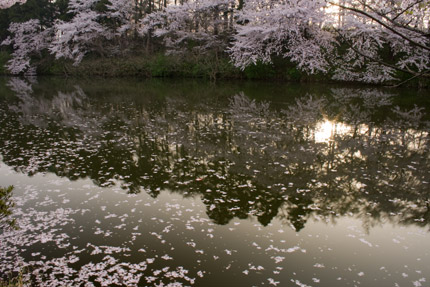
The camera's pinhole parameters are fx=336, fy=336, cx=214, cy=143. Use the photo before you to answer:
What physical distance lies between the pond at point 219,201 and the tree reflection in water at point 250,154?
0.18ft

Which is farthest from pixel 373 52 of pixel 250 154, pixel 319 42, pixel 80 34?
pixel 80 34

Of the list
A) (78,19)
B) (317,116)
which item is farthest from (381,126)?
(78,19)

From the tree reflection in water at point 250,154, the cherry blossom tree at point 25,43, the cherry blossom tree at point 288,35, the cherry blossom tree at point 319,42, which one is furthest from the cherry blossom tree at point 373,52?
the cherry blossom tree at point 25,43

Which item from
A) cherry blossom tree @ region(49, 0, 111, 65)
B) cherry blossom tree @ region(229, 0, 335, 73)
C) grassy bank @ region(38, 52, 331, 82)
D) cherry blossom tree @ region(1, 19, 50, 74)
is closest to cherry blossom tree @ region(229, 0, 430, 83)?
cherry blossom tree @ region(229, 0, 335, 73)

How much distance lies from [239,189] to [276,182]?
1.05 m

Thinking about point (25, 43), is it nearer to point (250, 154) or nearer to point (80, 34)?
point (80, 34)

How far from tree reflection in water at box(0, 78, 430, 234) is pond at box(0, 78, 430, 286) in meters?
0.05

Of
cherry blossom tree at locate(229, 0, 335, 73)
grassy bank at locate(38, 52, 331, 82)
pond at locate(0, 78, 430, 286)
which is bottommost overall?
pond at locate(0, 78, 430, 286)

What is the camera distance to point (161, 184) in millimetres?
8125

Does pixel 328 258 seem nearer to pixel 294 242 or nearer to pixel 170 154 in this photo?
pixel 294 242

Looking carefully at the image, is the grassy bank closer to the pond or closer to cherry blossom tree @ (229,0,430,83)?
cherry blossom tree @ (229,0,430,83)

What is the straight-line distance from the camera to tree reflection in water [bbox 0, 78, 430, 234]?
7.23 meters

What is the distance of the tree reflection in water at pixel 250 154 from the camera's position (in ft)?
23.7

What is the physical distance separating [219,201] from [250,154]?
11.7 feet
